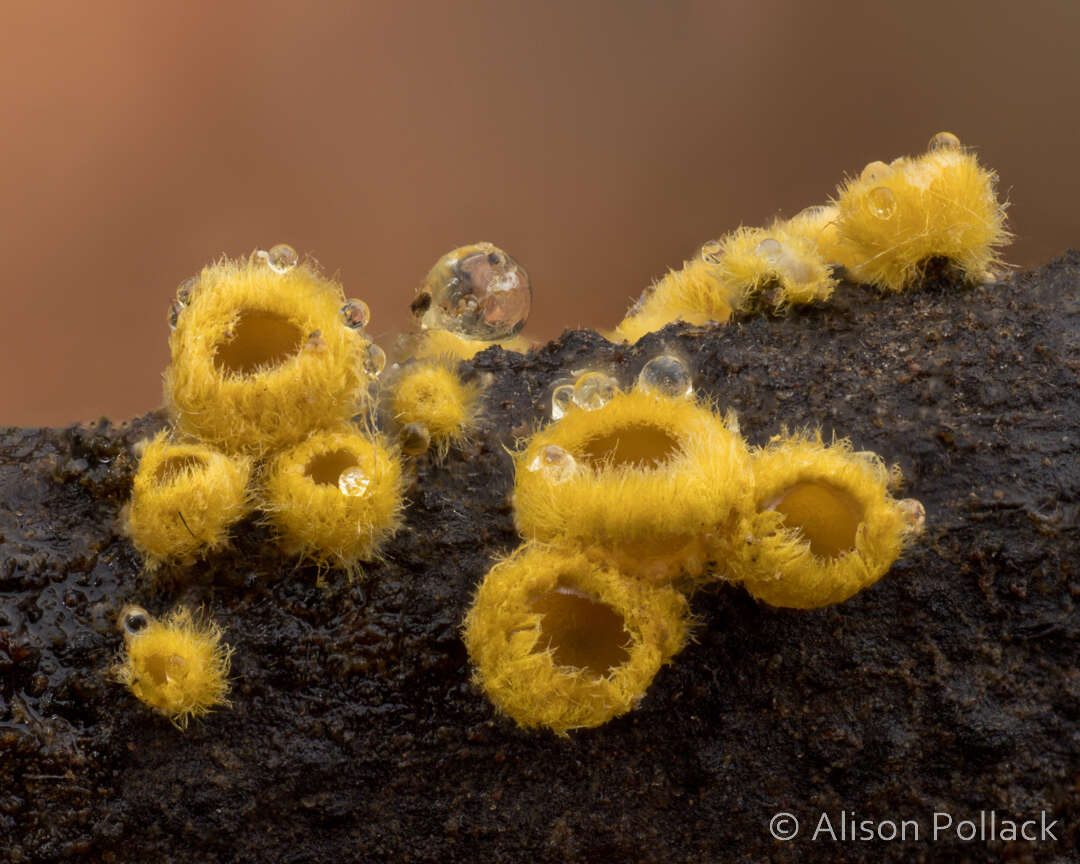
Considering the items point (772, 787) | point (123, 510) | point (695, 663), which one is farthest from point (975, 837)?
point (123, 510)

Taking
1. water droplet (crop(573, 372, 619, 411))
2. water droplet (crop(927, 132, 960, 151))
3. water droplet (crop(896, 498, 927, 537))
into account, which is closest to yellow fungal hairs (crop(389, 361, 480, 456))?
water droplet (crop(573, 372, 619, 411))

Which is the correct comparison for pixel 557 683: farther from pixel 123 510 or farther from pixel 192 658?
pixel 123 510

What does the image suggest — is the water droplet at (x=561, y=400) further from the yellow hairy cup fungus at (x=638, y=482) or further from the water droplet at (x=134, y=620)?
the water droplet at (x=134, y=620)

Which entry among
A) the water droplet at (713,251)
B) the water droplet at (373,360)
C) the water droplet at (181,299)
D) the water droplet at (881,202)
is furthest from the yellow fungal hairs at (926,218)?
the water droplet at (181,299)

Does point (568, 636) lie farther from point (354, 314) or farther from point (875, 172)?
point (875, 172)

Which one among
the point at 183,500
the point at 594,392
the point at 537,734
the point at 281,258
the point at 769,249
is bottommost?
the point at 537,734

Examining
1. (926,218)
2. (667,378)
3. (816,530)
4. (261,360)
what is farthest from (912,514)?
(261,360)

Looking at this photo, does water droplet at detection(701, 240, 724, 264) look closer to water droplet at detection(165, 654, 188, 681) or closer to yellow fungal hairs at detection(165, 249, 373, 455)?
yellow fungal hairs at detection(165, 249, 373, 455)

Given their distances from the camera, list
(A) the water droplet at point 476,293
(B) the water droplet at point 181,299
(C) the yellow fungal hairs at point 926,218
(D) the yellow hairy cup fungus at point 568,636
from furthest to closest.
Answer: (A) the water droplet at point 476,293, (C) the yellow fungal hairs at point 926,218, (B) the water droplet at point 181,299, (D) the yellow hairy cup fungus at point 568,636
